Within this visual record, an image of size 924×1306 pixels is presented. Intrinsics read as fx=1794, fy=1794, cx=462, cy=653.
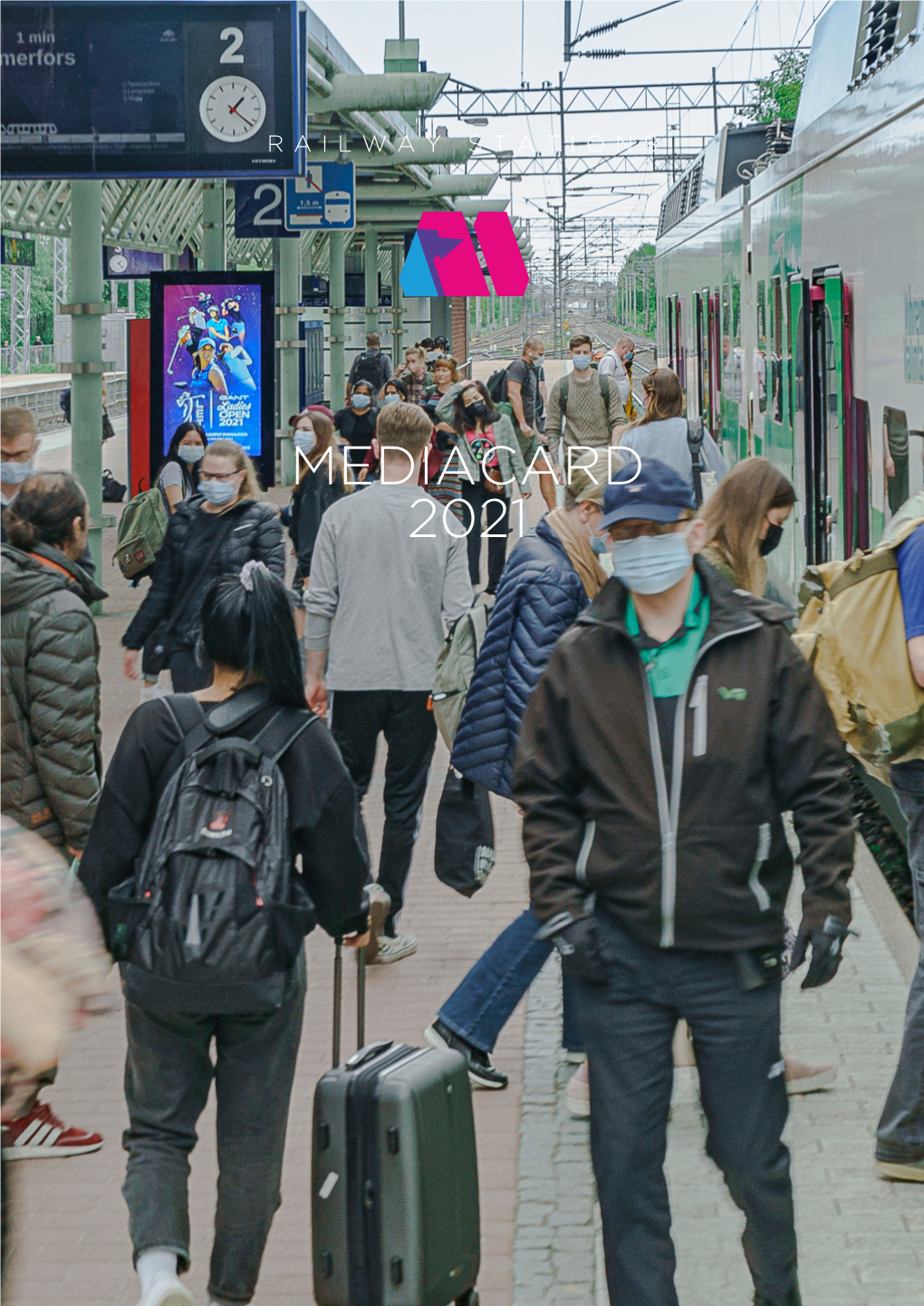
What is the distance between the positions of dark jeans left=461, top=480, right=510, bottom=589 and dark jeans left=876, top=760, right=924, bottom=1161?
29.4 feet

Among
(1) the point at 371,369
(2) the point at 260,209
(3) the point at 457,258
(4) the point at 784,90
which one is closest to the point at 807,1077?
(2) the point at 260,209

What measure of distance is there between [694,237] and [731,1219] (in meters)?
16.0

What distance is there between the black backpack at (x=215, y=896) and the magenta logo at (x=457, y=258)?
3334cm

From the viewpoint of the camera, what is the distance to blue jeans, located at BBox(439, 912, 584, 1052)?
15.8ft

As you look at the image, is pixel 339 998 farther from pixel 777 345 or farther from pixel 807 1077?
pixel 777 345

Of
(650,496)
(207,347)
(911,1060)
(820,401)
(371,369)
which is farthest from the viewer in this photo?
(371,369)

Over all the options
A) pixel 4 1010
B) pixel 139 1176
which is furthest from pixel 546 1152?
pixel 4 1010

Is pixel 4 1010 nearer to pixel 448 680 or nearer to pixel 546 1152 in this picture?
pixel 546 1152

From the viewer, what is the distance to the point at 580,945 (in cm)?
330

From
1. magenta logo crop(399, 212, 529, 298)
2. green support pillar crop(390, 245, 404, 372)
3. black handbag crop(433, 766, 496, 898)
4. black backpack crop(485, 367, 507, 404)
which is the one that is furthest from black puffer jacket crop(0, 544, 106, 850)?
green support pillar crop(390, 245, 404, 372)

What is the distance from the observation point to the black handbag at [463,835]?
5.06 meters

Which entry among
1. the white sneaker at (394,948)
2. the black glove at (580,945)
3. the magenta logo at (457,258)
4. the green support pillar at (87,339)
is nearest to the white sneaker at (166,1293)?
the black glove at (580,945)

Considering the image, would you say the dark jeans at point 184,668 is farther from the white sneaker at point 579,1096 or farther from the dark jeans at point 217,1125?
the dark jeans at point 217,1125

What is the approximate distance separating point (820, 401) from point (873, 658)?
17.0 ft
